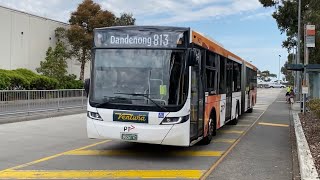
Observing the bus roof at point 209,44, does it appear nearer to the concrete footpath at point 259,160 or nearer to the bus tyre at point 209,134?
the bus tyre at point 209,134

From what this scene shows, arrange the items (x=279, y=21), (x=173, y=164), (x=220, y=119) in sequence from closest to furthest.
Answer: (x=173, y=164), (x=220, y=119), (x=279, y=21)

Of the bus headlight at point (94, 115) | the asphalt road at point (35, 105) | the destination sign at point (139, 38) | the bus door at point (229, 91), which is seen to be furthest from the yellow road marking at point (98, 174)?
the asphalt road at point (35, 105)

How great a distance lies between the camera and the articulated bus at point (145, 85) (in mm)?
9500

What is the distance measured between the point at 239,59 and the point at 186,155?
8792mm

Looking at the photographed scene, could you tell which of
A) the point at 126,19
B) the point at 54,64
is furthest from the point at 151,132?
the point at 126,19

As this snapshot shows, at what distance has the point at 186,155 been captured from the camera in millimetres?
10656

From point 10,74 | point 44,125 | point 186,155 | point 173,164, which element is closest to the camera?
point 173,164

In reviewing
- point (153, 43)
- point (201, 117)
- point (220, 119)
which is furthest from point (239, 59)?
point (153, 43)

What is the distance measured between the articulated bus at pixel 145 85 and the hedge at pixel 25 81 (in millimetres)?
16786

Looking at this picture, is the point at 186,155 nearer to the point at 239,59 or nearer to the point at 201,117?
the point at 201,117

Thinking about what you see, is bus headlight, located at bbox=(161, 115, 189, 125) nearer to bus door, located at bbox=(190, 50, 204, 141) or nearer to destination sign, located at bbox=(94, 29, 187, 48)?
bus door, located at bbox=(190, 50, 204, 141)

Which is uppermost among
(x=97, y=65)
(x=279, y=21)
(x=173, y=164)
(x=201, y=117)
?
(x=279, y=21)

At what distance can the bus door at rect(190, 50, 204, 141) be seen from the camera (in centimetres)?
1023

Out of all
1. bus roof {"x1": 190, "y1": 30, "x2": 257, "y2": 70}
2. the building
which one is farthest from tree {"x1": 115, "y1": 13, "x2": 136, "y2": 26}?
bus roof {"x1": 190, "y1": 30, "x2": 257, "y2": 70}
